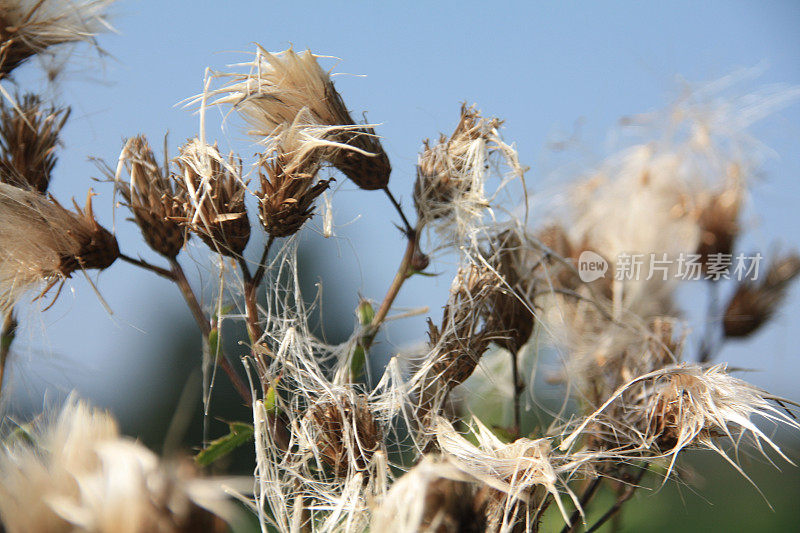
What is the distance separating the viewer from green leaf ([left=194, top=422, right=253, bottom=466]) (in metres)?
0.66

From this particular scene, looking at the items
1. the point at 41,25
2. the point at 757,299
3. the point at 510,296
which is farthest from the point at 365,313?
the point at 757,299

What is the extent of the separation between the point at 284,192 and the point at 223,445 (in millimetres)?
250

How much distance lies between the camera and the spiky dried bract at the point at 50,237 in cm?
65

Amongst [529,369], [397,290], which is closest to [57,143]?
[397,290]

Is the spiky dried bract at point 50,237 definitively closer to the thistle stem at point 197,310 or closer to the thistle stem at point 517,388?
the thistle stem at point 197,310

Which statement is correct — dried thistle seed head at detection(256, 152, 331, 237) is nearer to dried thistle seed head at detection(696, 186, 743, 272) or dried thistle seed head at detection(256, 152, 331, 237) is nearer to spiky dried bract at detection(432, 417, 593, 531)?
spiky dried bract at detection(432, 417, 593, 531)

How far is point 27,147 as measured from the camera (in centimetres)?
73

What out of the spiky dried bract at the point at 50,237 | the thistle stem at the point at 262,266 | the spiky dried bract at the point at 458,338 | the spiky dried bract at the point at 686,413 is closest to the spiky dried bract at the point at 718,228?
the spiky dried bract at the point at 686,413

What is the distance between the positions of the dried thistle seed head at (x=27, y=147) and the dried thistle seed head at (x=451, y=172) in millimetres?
386

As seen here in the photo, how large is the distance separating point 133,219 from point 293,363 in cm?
21

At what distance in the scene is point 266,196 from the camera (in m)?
0.63

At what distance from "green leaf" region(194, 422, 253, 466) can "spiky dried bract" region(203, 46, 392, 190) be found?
0.89 feet

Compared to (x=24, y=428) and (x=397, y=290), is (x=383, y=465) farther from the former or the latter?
(x=24, y=428)

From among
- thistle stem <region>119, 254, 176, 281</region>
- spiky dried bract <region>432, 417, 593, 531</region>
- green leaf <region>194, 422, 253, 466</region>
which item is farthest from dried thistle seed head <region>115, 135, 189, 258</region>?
spiky dried bract <region>432, 417, 593, 531</region>
